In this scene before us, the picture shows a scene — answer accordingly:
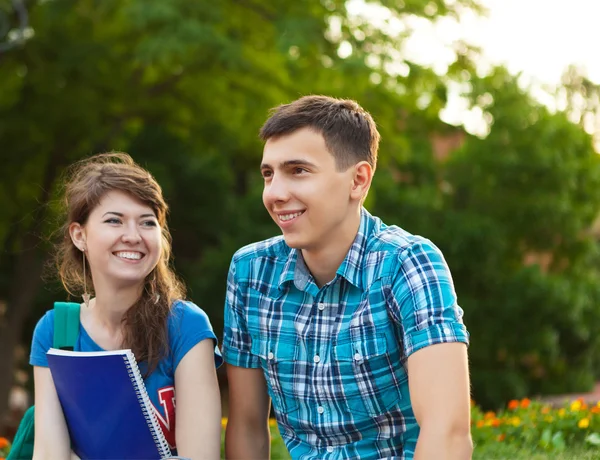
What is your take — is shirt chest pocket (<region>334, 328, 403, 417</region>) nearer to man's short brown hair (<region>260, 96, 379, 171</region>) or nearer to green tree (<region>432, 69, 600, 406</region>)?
man's short brown hair (<region>260, 96, 379, 171</region>)

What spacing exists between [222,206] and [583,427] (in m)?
11.6

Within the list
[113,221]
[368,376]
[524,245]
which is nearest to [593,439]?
[368,376]

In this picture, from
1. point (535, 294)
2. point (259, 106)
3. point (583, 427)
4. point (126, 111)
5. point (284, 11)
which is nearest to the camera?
point (583, 427)

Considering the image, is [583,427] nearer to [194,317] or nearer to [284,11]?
[194,317]

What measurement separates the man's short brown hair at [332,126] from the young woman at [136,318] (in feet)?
2.12

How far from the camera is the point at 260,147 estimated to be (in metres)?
13.1

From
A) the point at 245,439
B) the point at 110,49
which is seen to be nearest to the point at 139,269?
the point at 245,439

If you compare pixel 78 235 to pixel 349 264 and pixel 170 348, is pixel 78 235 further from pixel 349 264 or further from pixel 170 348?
pixel 349 264

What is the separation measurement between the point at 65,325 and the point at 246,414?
2.41ft

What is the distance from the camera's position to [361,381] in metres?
2.56

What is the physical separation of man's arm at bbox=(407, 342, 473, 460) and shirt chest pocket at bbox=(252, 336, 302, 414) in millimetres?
451

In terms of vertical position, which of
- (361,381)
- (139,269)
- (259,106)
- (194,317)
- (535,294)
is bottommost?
(535,294)

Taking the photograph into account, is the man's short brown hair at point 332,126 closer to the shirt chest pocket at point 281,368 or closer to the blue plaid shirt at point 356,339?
the blue plaid shirt at point 356,339

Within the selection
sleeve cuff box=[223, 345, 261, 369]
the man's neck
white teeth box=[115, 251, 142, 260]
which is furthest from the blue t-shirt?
the man's neck
